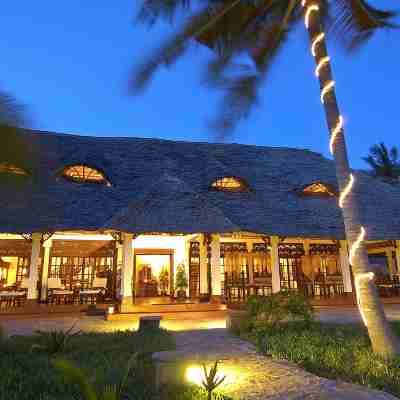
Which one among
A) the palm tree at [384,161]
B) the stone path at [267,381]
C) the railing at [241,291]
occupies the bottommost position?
the stone path at [267,381]

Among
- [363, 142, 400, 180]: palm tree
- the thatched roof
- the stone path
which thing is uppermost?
[363, 142, 400, 180]: palm tree

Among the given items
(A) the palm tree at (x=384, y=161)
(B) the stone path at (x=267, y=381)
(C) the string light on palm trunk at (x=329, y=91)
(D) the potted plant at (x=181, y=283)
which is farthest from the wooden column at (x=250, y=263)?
(A) the palm tree at (x=384, y=161)

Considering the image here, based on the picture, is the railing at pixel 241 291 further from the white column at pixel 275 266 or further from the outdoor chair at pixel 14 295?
the outdoor chair at pixel 14 295

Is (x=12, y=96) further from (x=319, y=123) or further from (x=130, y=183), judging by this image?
(x=130, y=183)

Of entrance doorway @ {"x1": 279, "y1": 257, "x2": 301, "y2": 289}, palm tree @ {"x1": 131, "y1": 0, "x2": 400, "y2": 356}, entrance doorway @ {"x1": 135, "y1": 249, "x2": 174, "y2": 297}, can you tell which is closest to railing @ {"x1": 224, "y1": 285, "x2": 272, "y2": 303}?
entrance doorway @ {"x1": 279, "y1": 257, "x2": 301, "y2": 289}

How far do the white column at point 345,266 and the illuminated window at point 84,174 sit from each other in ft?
34.1

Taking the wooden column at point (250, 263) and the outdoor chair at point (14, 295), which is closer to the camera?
the outdoor chair at point (14, 295)

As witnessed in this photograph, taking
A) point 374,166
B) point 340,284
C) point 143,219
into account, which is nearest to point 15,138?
point 143,219

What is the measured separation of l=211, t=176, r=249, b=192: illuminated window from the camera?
15.6 metres

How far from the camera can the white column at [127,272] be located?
11773 millimetres

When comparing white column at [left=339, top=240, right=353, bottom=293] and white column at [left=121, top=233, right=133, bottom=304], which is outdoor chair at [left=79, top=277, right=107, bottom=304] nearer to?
white column at [left=121, top=233, right=133, bottom=304]

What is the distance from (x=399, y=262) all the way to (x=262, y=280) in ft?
21.4

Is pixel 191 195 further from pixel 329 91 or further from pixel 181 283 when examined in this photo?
pixel 329 91

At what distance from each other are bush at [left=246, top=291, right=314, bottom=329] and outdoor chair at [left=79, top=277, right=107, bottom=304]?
306 inches
